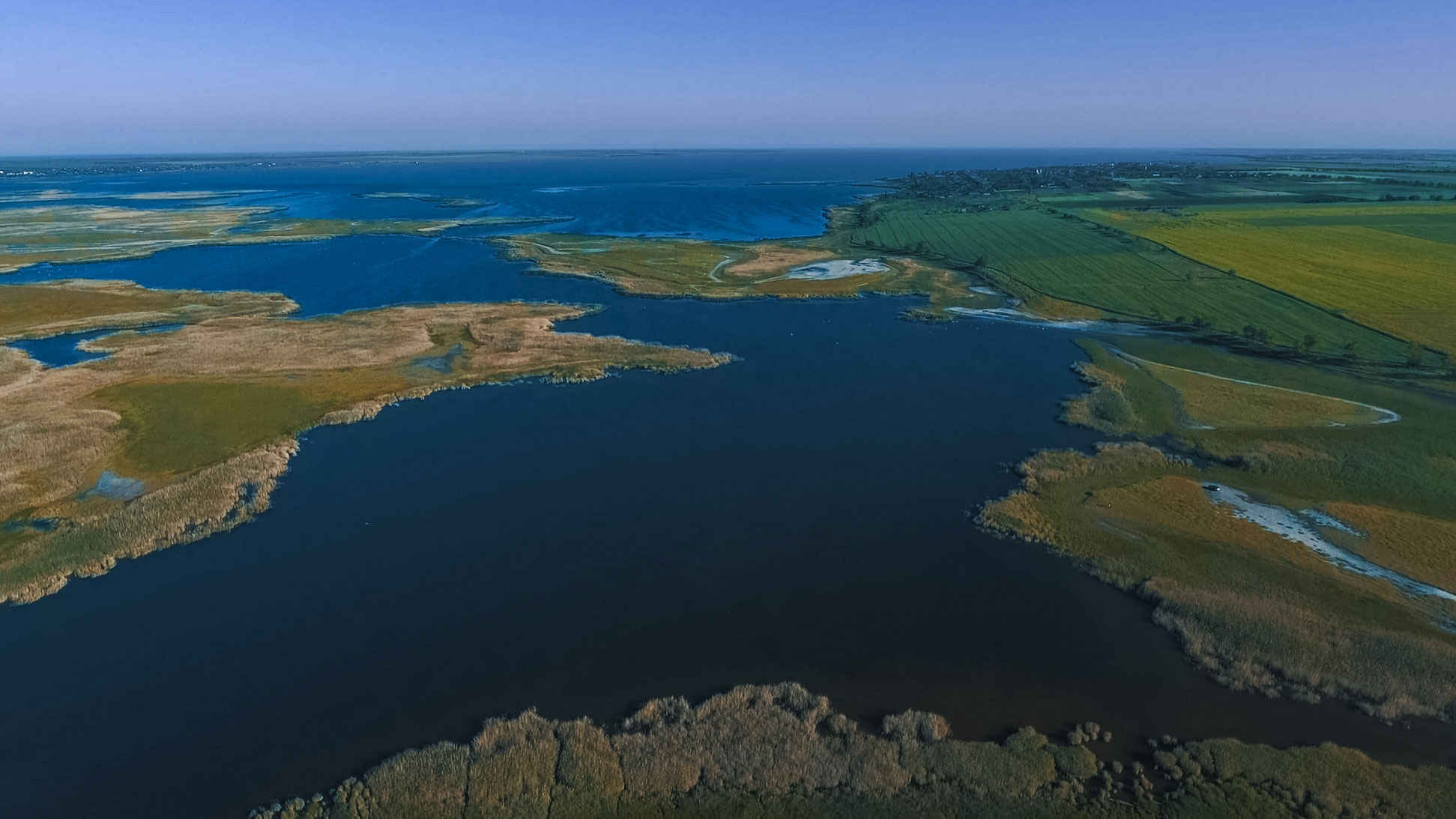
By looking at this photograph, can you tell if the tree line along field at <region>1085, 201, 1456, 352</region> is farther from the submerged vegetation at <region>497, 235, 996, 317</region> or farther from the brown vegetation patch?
the brown vegetation patch

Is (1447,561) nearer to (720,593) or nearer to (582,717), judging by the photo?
Result: (720,593)

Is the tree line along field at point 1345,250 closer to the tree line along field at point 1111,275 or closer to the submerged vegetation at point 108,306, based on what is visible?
the tree line along field at point 1111,275

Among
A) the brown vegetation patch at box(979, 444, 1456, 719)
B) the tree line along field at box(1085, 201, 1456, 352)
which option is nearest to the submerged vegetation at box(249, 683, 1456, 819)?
the brown vegetation patch at box(979, 444, 1456, 719)

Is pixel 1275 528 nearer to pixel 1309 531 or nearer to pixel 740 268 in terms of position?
pixel 1309 531

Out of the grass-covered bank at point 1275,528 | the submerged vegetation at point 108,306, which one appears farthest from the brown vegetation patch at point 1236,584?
the submerged vegetation at point 108,306

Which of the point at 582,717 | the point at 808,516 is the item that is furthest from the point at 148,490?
the point at 808,516
